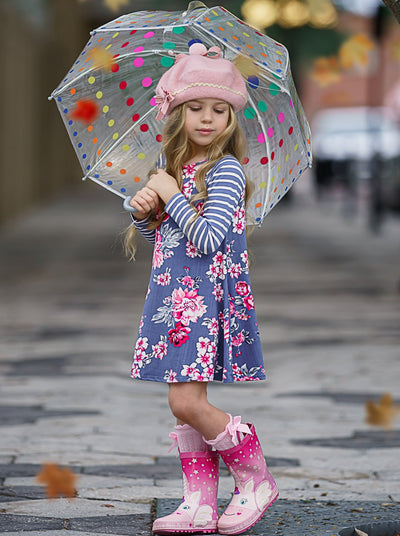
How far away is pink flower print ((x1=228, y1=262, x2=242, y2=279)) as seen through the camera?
357 centimetres

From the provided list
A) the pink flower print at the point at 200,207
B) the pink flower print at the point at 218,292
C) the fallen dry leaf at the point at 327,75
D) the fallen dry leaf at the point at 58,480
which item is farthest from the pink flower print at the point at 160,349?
the fallen dry leaf at the point at 327,75

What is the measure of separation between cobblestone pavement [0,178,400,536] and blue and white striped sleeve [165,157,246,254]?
103 centimetres

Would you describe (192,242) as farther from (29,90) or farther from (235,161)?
(29,90)

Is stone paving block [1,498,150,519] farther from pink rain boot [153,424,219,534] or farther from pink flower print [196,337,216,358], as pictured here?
pink flower print [196,337,216,358]

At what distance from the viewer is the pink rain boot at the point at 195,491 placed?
3.64 metres

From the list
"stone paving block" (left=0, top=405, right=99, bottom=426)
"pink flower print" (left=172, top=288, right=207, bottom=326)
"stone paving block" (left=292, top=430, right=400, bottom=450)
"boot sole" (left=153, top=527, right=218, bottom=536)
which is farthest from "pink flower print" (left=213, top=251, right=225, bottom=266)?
"stone paving block" (left=0, top=405, right=99, bottom=426)

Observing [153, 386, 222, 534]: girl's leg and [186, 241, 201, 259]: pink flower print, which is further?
[153, 386, 222, 534]: girl's leg

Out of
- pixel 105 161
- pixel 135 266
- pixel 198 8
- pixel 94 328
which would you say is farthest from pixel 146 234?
pixel 135 266

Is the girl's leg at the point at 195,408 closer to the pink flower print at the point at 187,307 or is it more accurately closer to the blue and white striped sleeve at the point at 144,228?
the pink flower print at the point at 187,307

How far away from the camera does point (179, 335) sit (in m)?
3.50

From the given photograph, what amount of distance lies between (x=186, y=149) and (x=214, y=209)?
0.81ft

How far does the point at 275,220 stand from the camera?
2138 cm

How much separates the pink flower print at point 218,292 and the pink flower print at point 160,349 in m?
0.22

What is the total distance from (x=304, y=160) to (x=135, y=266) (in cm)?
923
